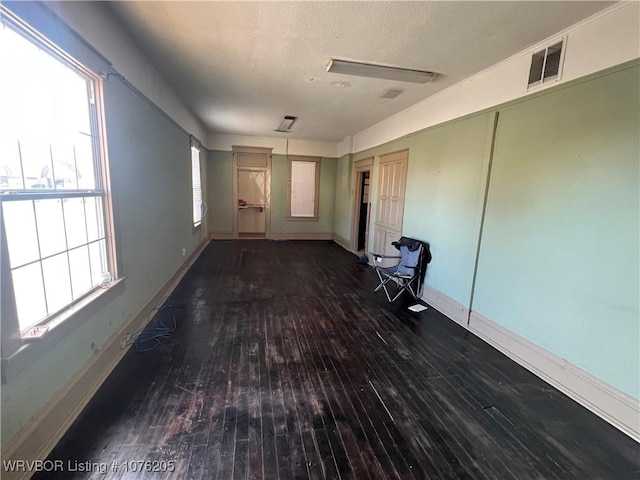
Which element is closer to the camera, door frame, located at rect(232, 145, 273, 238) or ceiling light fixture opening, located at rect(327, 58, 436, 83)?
ceiling light fixture opening, located at rect(327, 58, 436, 83)

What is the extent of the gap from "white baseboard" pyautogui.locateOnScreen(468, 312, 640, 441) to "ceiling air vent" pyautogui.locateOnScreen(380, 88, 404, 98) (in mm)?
2921

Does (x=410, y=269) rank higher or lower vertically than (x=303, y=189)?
lower

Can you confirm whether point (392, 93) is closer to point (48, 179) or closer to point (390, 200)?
point (390, 200)

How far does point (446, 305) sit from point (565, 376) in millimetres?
1405

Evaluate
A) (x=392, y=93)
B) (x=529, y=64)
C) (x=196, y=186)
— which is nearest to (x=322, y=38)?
(x=392, y=93)

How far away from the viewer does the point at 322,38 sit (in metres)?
2.44

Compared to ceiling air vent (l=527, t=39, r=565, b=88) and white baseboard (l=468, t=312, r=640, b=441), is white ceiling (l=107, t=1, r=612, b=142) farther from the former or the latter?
white baseboard (l=468, t=312, r=640, b=441)

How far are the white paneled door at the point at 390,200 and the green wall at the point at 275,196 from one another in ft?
9.06

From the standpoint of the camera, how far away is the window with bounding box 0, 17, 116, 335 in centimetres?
141

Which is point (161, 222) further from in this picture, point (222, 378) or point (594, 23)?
point (594, 23)

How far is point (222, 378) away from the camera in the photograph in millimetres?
2232

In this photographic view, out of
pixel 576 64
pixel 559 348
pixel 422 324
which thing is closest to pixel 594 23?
pixel 576 64

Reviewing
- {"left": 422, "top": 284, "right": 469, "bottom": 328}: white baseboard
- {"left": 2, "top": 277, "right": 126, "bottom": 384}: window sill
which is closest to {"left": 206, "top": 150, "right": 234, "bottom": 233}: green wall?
{"left": 2, "top": 277, "right": 126, "bottom": 384}: window sill

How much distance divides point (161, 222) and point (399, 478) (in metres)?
3.47
